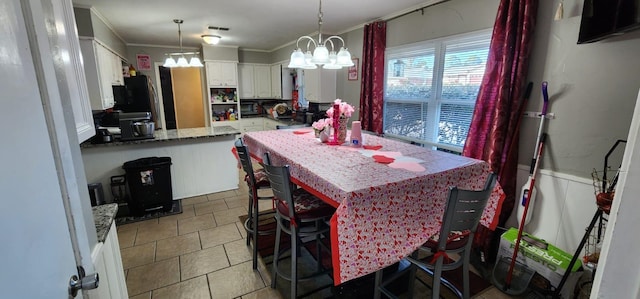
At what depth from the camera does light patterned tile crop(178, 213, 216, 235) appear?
288 centimetres

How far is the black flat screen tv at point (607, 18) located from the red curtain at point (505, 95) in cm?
37

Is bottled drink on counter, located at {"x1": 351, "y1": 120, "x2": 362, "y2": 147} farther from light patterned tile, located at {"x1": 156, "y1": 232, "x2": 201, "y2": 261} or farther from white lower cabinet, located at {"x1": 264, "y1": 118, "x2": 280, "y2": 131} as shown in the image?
white lower cabinet, located at {"x1": 264, "y1": 118, "x2": 280, "y2": 131}

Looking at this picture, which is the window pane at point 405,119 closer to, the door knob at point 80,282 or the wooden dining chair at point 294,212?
the wooden dining chair at point 294,212

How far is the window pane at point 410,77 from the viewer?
3.12 m

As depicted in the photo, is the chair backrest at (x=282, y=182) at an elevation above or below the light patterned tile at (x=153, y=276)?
above

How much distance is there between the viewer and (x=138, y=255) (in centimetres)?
242

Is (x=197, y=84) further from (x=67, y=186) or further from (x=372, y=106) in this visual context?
(x=67, y=186)

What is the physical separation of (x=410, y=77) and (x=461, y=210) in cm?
238

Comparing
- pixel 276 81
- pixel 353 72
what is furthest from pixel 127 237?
pixel 276 81

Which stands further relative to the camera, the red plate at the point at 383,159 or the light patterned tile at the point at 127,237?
the light patterned tile at the point at 127,237

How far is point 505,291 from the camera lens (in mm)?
2031

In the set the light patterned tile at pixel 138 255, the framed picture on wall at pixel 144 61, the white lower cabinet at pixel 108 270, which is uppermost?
the framed picture on wall at pixel 144 61

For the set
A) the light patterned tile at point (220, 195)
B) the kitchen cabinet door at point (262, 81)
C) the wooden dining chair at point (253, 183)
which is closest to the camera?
the wooden dining chair at point (253, 183)

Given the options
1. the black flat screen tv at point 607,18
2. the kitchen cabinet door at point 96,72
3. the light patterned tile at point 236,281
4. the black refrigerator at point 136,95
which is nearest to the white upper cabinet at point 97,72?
the kitchen cabinet door at point 96,72
